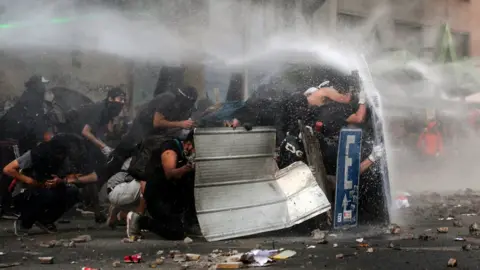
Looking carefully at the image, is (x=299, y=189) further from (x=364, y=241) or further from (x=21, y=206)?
(x=21, y=206)

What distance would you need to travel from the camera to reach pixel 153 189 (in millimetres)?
5812

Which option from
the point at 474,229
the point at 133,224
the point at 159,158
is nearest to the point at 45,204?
the point at 133,224

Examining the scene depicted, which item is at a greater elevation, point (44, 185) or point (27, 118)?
point (27, 118)

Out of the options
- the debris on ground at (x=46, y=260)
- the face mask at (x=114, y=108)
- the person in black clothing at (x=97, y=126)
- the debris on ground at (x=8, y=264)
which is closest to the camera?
the debris on ground at (x=8, y=264)

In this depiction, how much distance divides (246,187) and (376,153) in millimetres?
1530

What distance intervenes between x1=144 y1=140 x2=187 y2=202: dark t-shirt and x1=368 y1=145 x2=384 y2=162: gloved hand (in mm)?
2023

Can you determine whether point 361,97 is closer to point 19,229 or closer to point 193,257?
point 193,257

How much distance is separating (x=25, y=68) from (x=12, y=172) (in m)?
1.90

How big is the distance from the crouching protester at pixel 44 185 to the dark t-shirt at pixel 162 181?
3.52 ft

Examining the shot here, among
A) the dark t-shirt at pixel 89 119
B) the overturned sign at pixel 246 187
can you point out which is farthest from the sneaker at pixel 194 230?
the dark t-shirt at pixel 89 119

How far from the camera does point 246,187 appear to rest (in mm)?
5688

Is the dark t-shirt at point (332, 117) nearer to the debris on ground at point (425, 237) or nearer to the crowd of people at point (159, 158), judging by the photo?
the crowd of people at point (159, 158)

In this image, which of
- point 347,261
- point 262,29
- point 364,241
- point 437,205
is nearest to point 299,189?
point 364,241

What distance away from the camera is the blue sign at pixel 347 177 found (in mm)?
5914
